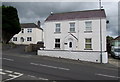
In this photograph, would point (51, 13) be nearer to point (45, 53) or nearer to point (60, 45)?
point (60, 45)

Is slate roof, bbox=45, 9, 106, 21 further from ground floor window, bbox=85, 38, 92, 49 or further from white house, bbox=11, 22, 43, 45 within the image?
white house, bbox=11, 22, 43, 45

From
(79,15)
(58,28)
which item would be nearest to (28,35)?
(58,28)

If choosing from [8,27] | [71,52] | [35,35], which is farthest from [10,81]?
[35,35]

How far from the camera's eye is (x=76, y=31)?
85.6 feet

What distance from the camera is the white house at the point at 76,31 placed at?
24672 millimetres

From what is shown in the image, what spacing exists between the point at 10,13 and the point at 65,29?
60.4ft

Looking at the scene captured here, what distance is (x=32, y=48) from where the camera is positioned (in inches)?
1212

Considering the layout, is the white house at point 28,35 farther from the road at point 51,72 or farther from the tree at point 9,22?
the road at point 51,72

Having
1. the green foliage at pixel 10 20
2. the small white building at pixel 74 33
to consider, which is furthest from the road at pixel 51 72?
the green foliage at pixel 10 20

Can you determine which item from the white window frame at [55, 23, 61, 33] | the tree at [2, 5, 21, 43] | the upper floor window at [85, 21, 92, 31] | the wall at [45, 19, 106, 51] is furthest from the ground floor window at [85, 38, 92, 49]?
the tree at [2, 5, 21, 43]

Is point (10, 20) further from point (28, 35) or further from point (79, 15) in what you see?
point (79, 15)

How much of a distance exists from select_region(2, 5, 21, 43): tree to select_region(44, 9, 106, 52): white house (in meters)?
13.3

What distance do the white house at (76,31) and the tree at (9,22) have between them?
13.3m

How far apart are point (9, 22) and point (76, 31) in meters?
19.2
